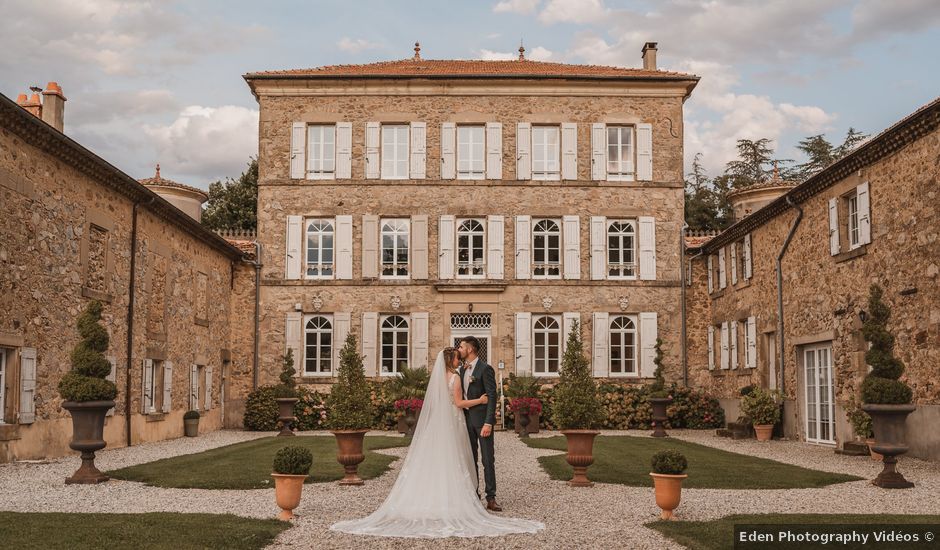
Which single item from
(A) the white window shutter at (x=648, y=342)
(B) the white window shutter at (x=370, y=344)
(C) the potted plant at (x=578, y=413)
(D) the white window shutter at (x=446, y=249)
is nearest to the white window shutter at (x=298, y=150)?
(D) the white window shutter at (x=446, y=249)

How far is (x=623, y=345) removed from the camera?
80.8 feet

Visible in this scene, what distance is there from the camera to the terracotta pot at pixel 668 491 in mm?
8117

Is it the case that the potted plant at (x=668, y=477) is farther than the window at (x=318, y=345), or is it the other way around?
the window at (x=318, y=345)

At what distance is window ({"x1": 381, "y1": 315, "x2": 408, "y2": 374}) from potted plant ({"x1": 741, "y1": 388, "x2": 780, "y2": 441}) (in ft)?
29.4

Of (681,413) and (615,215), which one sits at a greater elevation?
→ (615,215)

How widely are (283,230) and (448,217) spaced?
427 cm

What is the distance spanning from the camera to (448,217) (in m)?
24.7

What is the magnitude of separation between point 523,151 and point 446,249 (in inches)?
127

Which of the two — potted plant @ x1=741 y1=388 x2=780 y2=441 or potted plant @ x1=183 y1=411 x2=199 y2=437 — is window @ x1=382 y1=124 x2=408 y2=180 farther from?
potted plant @ x1=741 y1=388 x2=780 y2=441

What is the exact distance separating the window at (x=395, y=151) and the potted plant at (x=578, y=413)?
14.7m

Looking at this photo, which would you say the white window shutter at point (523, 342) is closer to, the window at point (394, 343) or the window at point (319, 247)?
the window at point (394, 343)

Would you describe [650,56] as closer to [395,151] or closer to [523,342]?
[395,151]

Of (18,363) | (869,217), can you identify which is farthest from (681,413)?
(18,363)

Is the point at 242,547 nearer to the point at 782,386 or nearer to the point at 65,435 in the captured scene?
the point at 65,435
